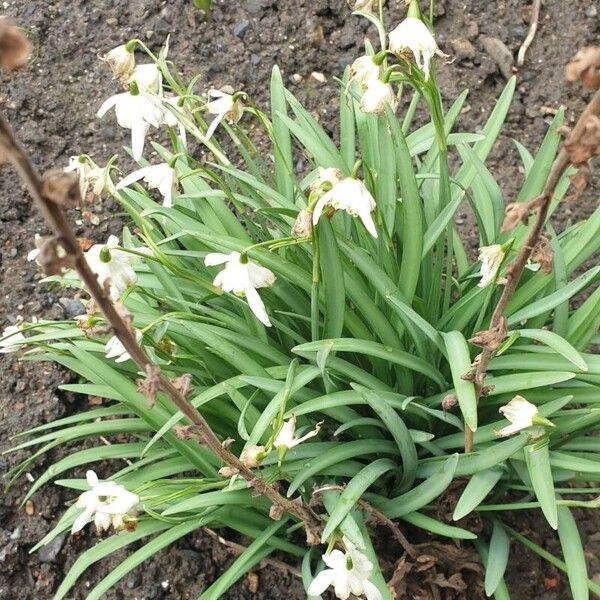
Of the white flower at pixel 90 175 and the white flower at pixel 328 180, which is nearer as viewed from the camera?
the white flower at pixel 328 180

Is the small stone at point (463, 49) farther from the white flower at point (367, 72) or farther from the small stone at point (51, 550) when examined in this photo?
the small stone at point (51, 550)

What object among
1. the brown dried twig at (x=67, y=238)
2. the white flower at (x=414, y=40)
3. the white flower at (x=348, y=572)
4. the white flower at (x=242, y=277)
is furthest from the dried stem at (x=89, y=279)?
the white flower at (x=414, y=40)

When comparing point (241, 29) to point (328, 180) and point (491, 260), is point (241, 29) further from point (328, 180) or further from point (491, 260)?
point (491, 260)

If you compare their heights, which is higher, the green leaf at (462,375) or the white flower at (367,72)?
the white flower at (367,72)

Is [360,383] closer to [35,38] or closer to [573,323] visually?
[573,323]

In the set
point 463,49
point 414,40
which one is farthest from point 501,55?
point 414,40

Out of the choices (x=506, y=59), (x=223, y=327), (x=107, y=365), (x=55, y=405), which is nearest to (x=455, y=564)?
(x=223, y=327)
